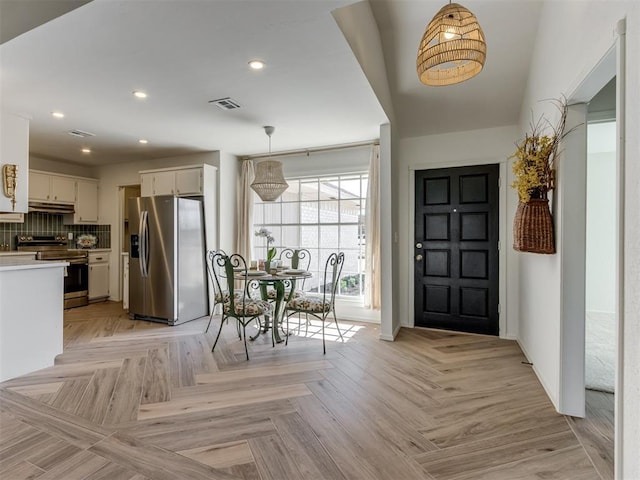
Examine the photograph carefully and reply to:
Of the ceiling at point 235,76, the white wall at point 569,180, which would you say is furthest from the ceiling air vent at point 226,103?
the white wall at point 569,180

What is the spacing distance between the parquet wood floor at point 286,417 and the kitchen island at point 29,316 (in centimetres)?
16

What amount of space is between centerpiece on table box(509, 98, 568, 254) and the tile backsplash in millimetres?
6698

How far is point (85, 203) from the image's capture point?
6.13 metres

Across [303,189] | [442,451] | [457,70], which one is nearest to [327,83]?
[457,70]

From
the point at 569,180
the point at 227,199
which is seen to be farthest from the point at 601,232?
the point at 227,199

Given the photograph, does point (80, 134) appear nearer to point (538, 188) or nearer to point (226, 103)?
point (226, 103)

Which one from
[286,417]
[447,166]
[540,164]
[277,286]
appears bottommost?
[286,417]

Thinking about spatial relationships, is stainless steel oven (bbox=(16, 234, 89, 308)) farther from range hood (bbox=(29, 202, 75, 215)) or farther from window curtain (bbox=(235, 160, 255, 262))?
window curtain (bbox=(235, 160, 255, 262))

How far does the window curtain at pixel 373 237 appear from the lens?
15.4 ft

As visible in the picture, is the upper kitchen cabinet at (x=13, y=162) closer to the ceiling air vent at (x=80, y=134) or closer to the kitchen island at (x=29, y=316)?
the ceiling air vent at (x=80, y=134)

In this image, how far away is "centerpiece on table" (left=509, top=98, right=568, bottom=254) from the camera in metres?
2.51

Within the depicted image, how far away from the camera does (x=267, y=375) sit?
300 centimetres

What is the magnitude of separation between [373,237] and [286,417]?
2.91m

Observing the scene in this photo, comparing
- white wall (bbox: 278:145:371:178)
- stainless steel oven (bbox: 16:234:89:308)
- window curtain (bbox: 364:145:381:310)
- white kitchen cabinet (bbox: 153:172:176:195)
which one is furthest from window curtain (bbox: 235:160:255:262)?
stainless steel oven (bbox: 16:234:89:308)
